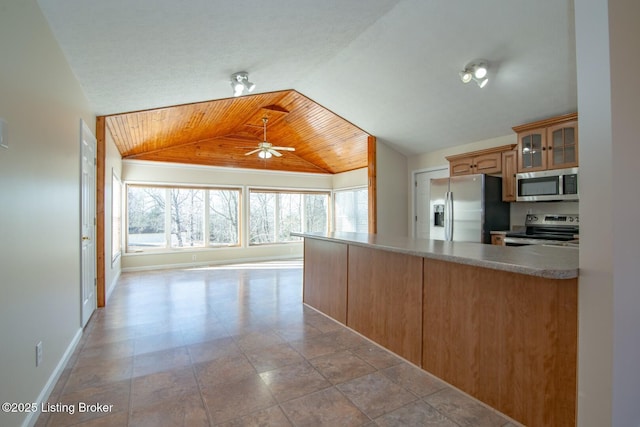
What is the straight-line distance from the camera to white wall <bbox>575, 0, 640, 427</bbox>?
4.60 feet

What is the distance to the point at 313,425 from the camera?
1.77 metres

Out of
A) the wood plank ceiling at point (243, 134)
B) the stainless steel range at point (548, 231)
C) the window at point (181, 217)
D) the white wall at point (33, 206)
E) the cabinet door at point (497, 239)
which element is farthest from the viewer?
the window at point (181, 217)

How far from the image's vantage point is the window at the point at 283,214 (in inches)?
309

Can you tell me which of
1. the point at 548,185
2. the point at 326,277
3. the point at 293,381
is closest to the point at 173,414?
the point at 293,381

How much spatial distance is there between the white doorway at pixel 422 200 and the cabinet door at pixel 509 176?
1.35 meters

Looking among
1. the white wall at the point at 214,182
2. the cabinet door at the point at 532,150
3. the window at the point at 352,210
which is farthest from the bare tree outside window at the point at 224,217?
the cabinet door at the point at 532,150

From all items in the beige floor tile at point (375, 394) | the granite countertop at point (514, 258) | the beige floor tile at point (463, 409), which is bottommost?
the beige floor tile at point (463, 409)

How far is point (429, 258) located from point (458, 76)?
264 centimetres

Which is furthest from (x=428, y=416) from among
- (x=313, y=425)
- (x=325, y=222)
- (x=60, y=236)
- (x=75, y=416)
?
(x=325, y=222)

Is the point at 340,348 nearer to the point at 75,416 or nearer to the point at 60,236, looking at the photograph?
the point at 75,416

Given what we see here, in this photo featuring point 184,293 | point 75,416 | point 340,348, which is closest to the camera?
point 75,416

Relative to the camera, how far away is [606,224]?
4.60ft

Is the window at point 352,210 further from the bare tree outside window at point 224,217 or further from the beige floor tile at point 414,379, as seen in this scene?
the beige floor tile at point 414,379

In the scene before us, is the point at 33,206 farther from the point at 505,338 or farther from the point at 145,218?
the point at 145,218
